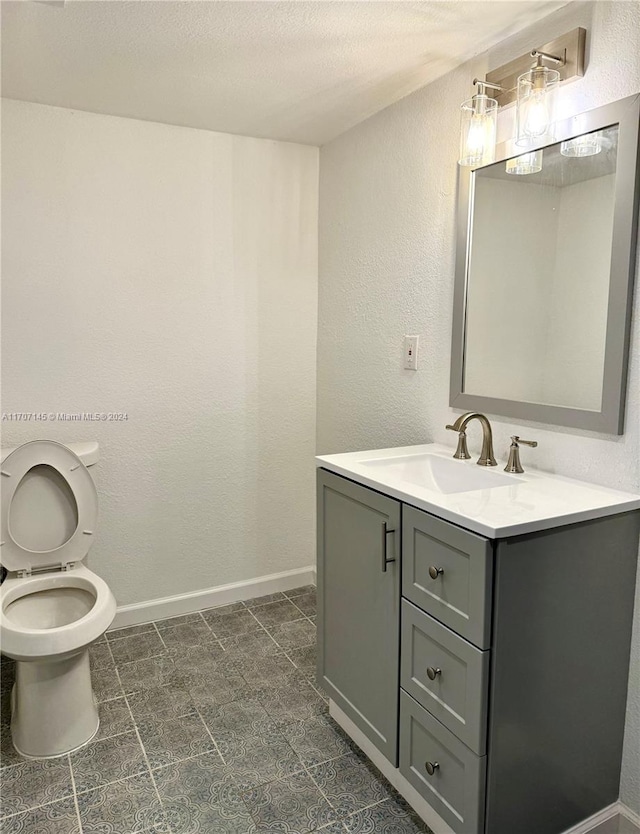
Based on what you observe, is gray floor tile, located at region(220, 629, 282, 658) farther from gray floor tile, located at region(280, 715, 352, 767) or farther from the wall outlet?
the wall outlet

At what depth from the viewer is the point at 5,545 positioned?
2.18 metres

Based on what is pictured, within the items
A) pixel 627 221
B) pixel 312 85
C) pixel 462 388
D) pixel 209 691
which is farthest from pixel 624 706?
pixel 312 85

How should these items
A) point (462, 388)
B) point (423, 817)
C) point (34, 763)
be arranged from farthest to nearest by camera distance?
point (462, 388), point (34, 763), point (423, 817)

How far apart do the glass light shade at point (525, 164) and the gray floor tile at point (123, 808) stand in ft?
6.86

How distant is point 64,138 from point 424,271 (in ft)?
4.92

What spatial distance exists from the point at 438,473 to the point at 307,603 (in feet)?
4.19

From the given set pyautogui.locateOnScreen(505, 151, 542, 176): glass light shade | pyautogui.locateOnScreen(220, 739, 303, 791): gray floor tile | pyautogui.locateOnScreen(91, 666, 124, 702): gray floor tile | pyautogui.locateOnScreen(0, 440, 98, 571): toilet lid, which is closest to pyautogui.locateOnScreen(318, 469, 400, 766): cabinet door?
pyautogui.locateOnScreen(220, 739, 303, 791): gray floor tile

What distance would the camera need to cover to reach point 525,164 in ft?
5.94

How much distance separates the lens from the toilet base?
6.25 feet

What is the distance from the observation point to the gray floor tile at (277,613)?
9.14ft

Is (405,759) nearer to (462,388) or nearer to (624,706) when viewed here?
(624,706)

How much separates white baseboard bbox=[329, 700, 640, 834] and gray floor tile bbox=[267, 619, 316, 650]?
66cm

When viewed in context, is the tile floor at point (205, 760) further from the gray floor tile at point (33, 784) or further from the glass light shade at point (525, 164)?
the glass light shade at point (525, 164)

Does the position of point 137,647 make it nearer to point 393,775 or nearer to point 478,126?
point 393,775
